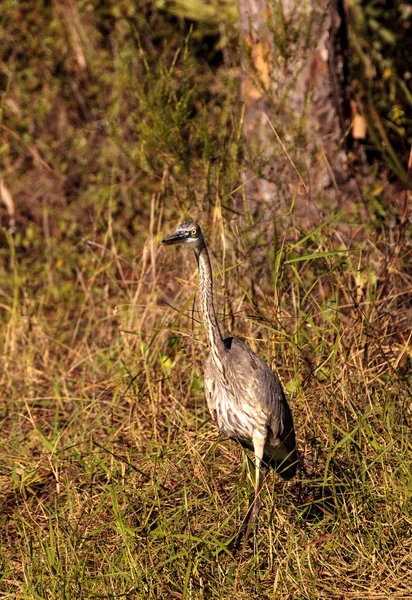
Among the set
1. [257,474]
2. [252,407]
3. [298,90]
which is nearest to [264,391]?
[252,407]

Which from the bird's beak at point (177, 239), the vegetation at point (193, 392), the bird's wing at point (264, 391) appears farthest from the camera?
the bird's wing at point (264, 391)

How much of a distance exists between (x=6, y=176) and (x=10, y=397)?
293cm

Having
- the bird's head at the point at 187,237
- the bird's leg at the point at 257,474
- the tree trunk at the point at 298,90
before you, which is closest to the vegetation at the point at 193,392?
the bird's leg at the point at 257,474

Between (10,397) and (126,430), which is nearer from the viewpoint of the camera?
(126,430)

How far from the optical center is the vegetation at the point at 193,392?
3.70 metres

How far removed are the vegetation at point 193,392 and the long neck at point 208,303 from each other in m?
0.26

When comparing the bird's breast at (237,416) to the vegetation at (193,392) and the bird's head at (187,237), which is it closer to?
the vegetation at (193,392)

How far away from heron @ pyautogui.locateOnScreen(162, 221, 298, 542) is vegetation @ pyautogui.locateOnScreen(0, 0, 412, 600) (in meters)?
0.12

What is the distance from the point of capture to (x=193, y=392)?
4.96m

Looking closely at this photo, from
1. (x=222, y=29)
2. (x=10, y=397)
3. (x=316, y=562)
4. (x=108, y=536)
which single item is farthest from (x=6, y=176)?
(x=316, y=562)

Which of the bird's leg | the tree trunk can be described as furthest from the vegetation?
the tree trunk

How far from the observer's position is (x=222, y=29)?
745cm

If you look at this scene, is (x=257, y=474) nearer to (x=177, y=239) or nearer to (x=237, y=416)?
(x=237, y=416)

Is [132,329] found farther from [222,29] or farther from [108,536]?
[222,29]
